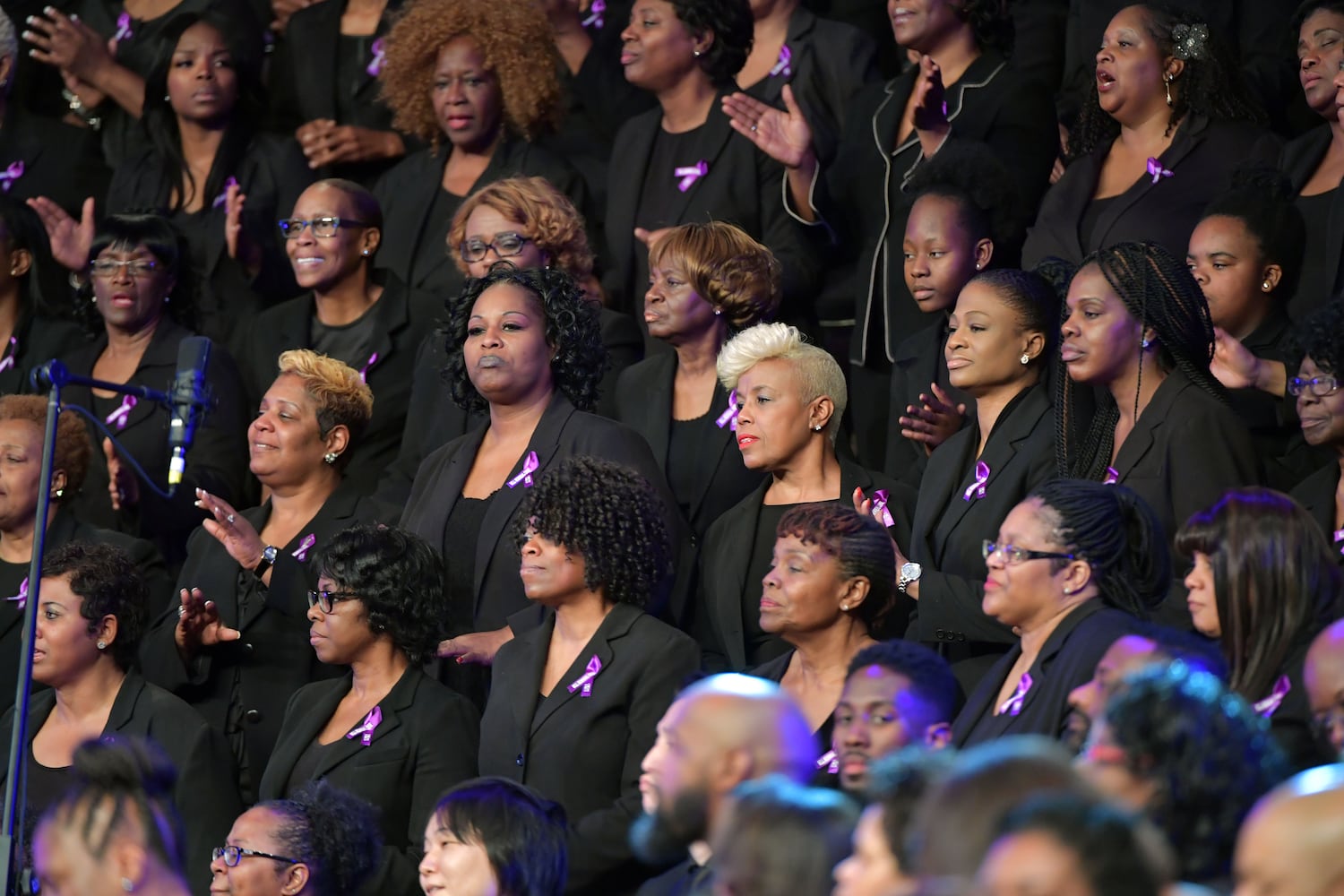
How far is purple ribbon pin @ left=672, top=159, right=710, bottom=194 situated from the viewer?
6648 millimetres

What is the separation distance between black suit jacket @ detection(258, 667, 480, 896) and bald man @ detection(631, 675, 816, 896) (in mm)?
1361

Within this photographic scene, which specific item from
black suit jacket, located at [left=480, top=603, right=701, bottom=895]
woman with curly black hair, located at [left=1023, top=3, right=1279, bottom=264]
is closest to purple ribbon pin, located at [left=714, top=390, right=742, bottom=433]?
black suit jacket, located at [left=480, top=603, right=701, bottom=895]

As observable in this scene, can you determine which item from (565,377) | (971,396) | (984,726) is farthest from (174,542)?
(984,726)

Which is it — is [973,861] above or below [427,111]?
below

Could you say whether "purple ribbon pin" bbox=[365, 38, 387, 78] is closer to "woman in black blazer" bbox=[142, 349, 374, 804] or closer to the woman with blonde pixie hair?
"woman in black blazer" bbox=[142, 349, 374, 804]

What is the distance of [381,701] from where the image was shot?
16.9 feet

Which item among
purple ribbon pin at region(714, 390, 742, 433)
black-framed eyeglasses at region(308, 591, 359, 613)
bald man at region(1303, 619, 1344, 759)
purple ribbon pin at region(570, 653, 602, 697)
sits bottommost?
purple ribbon pin at region(570, 653, 602, 697)

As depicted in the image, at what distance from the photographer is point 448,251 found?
23.1 feet

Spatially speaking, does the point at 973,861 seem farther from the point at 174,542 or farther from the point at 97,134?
the point at 97,134

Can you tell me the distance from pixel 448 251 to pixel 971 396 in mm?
2063

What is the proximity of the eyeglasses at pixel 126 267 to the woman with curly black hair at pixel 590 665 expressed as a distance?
232cm

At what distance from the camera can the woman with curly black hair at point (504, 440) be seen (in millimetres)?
5402

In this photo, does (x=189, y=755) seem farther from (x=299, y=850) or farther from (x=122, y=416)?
(x=122, y=416)

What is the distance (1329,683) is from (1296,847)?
929mm
